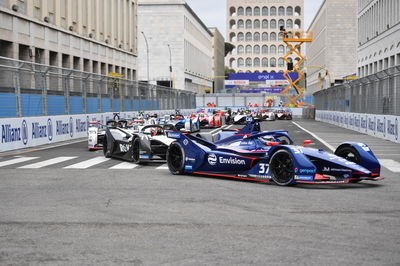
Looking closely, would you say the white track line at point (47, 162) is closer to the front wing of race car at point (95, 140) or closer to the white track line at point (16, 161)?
the white track line at point (16, 161)

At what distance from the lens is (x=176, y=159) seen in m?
12.6

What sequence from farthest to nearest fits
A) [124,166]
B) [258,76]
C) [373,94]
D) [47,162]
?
[258,76], [373,94], [47,162], [124,166]

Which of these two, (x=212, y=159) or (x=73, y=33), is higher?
(x=73, y=33)

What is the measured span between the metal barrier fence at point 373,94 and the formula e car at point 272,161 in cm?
1396

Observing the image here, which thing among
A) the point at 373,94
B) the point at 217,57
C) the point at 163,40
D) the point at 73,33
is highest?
the point at 217,57

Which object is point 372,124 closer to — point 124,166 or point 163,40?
point 124,166

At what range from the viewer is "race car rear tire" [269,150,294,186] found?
408 inches

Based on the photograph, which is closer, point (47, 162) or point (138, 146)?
point (138, 146)

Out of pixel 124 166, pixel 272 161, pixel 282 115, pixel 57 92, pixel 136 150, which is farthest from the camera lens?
pixel 282 115

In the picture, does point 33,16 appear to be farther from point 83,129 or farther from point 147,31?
point 147,31

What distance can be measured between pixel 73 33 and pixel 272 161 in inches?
1803

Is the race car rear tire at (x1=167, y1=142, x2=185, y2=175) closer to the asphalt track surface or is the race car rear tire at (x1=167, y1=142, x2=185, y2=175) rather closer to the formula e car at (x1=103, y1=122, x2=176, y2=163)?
the asphalt track surface

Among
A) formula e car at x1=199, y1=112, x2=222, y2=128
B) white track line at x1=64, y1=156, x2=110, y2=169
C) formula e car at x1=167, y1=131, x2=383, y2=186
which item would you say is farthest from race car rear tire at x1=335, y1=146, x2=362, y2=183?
formula e car at x1=199, y1=112, x2=222, y2=128

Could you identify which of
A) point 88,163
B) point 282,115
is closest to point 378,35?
point 282,115
